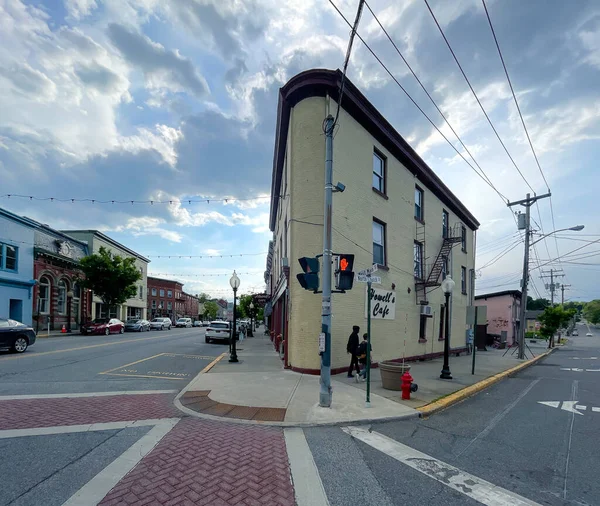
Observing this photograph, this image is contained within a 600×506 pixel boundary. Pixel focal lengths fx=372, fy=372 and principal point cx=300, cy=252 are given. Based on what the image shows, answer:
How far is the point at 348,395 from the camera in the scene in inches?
339

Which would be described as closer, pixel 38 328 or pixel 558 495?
pixel 558 495

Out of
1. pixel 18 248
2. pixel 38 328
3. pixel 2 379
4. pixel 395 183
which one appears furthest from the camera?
pixel 38 328

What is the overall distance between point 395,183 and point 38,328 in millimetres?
30354

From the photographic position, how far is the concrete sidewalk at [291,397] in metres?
6.87

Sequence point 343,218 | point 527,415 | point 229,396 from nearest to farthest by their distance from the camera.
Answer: point 527,415
point 229,396
point 343,218

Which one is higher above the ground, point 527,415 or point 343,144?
point 343,144

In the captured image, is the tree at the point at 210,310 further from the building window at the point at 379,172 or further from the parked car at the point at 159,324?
the building window at the point at 379,172

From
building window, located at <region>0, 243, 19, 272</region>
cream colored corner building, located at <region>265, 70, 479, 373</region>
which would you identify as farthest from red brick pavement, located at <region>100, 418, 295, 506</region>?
building window, located at <region>0, 243, 19, 272</region>

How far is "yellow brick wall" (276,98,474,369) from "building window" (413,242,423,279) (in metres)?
1.28

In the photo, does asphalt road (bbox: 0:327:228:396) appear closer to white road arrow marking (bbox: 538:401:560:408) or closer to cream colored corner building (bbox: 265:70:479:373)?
cream colored corner building (bbox: 265:70:479:373)

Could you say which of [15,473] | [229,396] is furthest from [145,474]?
[229,396]

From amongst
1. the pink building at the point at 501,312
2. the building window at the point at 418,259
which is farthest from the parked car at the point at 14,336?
the pink building at the point at 501,312

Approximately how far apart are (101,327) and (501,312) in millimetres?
36394

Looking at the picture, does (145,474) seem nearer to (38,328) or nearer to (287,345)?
(287,345)
